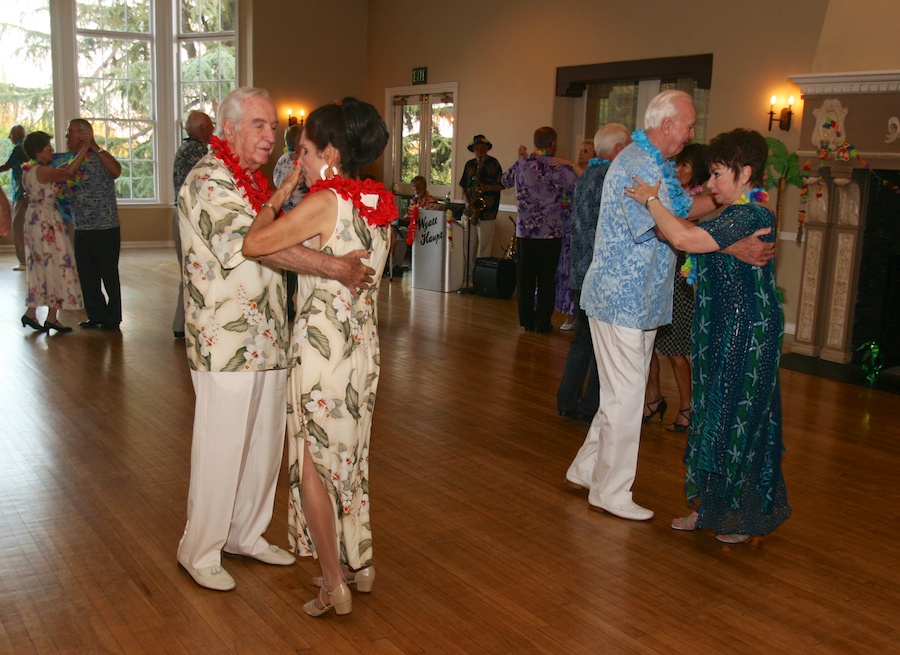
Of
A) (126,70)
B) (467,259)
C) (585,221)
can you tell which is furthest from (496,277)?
(126,70)

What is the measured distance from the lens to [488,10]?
1119cm

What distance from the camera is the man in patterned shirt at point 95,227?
7.07 metres

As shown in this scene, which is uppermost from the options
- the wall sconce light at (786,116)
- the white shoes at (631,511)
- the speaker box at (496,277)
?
the wall sconce light at (786,116)

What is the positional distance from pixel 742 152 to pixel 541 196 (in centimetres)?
443

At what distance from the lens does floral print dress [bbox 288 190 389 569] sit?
8.51 feet

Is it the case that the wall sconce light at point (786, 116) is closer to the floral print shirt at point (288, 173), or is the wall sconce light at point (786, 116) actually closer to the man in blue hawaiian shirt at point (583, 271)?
the man in blue hawaiian shirt at point (583, 271)

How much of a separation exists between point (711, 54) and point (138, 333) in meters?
5.63

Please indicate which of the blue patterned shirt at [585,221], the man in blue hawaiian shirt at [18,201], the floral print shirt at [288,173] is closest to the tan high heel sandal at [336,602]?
the blue patterned shirt at [585,221]

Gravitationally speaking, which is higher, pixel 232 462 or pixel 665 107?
pixel 665 107

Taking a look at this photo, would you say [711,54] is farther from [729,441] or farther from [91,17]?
[91,17]

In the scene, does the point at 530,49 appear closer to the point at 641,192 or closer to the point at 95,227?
the point at 95,227

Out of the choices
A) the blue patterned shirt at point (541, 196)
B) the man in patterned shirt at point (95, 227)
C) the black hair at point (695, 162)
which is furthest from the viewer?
the blue patterned shirt at point (541, 196)

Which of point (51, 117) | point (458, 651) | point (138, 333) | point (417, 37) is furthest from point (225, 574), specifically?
point (51, 117)

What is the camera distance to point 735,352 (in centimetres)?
331
